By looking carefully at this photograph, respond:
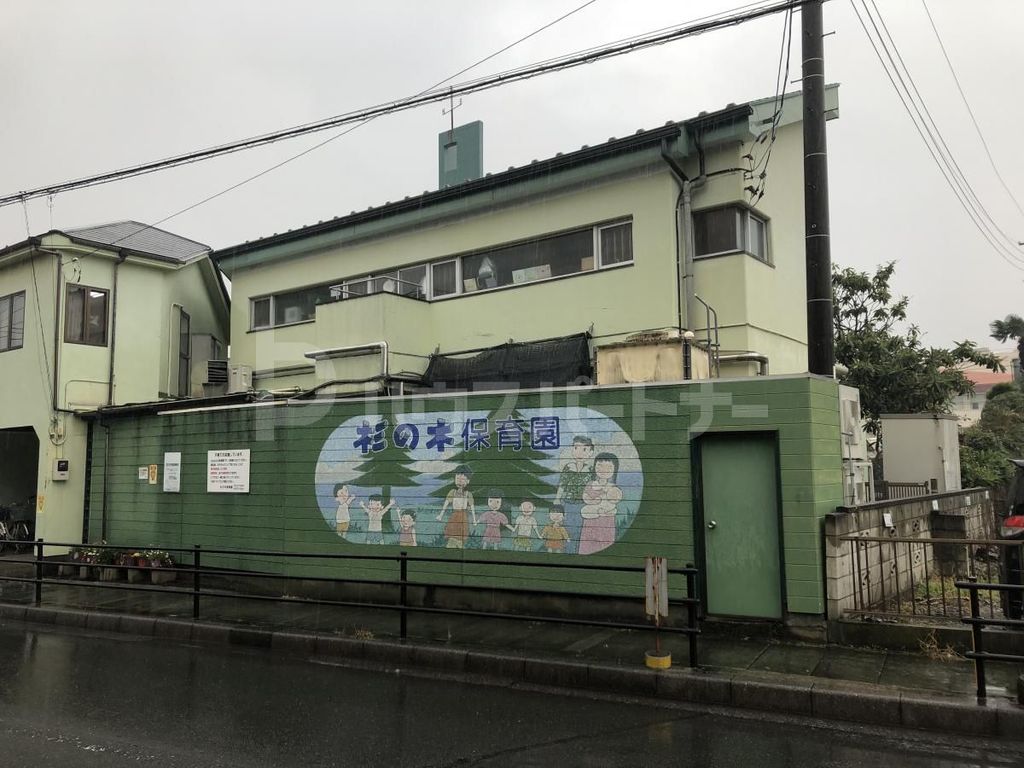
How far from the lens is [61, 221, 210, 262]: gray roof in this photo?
15.9 meters

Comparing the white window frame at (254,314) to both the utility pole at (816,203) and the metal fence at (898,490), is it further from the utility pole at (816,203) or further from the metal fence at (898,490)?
the metal fence at (898,490)

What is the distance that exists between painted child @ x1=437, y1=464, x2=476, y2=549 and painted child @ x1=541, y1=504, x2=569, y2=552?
43.1 inches

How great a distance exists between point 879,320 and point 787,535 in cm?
1604

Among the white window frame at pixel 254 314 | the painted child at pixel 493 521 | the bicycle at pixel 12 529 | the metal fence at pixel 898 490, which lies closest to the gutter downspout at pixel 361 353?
the white window frame at pixel 254 314

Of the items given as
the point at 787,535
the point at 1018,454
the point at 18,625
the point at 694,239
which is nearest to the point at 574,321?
the point at 694,239

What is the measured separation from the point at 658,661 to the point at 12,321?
15804 millimetres

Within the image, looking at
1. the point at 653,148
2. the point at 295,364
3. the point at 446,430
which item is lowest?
the point at 446,430

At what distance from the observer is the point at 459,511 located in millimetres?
9758

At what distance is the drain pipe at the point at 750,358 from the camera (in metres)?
11.6

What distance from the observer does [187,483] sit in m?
12.6

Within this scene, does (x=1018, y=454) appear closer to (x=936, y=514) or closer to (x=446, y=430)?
(x=936, y=514)

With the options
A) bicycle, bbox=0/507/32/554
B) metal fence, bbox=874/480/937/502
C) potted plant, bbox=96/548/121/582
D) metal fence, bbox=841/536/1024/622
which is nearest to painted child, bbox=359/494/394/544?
potted plant, bbox=96/548/121/582

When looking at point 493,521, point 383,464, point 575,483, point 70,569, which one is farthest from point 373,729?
point 70,569

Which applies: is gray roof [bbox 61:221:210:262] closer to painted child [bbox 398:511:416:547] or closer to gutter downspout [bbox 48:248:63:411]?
gutter downspout [bbox 48:248:63:411]
